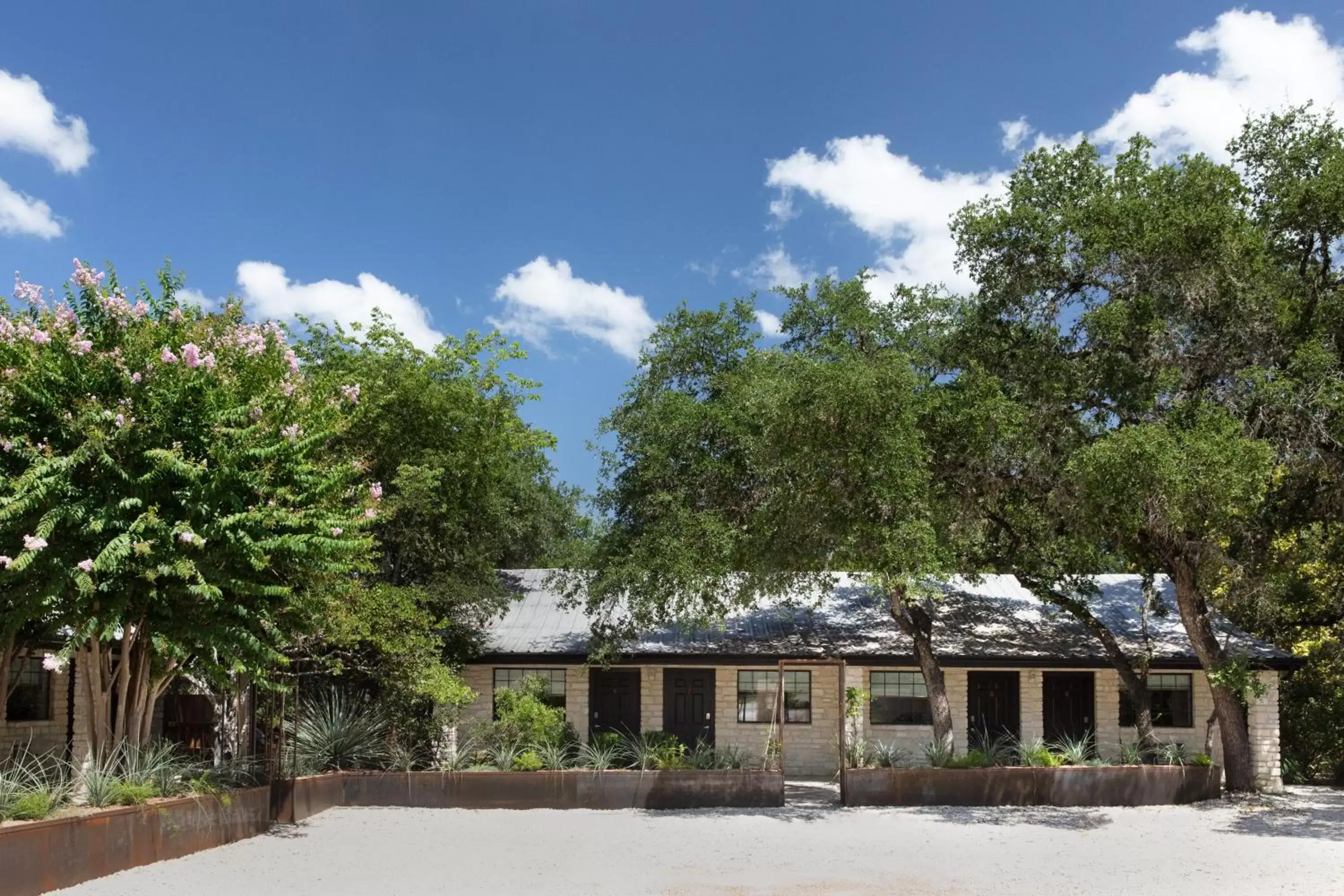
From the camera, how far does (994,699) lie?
21297 mm

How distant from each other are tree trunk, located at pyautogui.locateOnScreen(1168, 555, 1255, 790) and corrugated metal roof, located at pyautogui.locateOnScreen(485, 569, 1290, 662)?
243 centimetres

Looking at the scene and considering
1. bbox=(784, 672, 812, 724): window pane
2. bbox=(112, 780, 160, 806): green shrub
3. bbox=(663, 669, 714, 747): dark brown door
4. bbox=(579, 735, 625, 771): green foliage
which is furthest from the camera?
bbox=(784, 672, 812, 724): window pane

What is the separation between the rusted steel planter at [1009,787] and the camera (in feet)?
53.3

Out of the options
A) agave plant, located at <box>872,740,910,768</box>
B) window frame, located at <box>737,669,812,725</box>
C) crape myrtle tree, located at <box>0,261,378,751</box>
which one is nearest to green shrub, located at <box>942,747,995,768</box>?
agave plant, located at <box>872,740,910,768</box>

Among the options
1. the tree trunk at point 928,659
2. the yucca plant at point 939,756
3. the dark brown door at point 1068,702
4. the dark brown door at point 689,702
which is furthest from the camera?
the dark brown door at point 1068,702

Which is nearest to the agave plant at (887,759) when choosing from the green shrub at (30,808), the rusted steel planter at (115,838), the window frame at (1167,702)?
the window frame at (1167,702)

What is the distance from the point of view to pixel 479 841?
515 inches

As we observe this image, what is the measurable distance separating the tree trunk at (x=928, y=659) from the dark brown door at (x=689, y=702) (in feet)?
12.9

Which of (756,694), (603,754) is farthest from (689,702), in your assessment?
(603,754)

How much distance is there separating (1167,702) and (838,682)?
631 centimetres

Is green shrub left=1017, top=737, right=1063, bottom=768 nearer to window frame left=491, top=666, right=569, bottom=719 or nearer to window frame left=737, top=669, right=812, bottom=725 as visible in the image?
window frame left=737, top=669, right=812, bottom=725

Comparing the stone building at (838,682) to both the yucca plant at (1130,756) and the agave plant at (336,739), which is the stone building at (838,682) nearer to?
the yucca plant at (1130,756)

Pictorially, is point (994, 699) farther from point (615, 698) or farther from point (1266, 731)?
point (615, 698)

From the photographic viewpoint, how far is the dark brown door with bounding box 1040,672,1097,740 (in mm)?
21156
